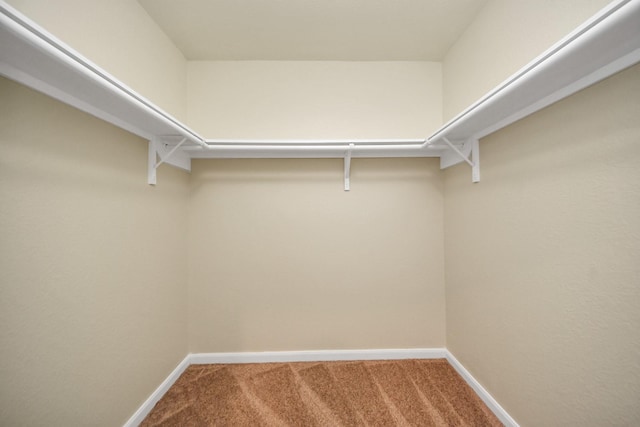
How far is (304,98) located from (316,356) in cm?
208

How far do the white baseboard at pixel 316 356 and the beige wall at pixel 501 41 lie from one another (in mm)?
1907

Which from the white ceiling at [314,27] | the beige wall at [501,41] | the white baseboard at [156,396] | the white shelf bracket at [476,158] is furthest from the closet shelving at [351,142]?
the white baseboard at [156,396]

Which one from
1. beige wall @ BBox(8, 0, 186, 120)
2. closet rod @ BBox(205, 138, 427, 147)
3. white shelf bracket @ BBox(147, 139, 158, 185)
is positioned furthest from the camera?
closet rod @ BBox(205, 138, 427, 147)

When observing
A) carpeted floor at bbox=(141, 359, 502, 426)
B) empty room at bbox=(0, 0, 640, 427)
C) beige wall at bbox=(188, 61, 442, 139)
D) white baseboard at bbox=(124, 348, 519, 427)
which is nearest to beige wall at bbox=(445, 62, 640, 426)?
empty room at bbox=(0, 0, 640, 427)

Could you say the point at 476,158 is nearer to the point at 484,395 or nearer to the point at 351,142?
the point at 351,142

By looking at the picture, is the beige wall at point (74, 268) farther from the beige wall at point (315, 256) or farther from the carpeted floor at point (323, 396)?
the beige wall at point (315, 256)

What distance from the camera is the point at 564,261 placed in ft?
3.16

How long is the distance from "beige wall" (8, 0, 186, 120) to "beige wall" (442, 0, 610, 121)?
2047 millimetres

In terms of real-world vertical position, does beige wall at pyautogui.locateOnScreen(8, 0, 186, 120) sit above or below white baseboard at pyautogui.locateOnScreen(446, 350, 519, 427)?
above

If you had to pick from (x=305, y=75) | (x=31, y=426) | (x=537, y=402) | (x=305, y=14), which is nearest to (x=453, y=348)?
(x=537, y=402)

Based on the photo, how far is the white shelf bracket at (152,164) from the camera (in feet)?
4.61

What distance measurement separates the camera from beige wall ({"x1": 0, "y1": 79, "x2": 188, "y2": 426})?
0.79 meters

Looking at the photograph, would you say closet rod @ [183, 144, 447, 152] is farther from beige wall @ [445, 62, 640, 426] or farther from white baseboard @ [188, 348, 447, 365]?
white baseboard @ [188, 348, 447, 365]

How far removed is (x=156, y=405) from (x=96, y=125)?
5.42 feet
